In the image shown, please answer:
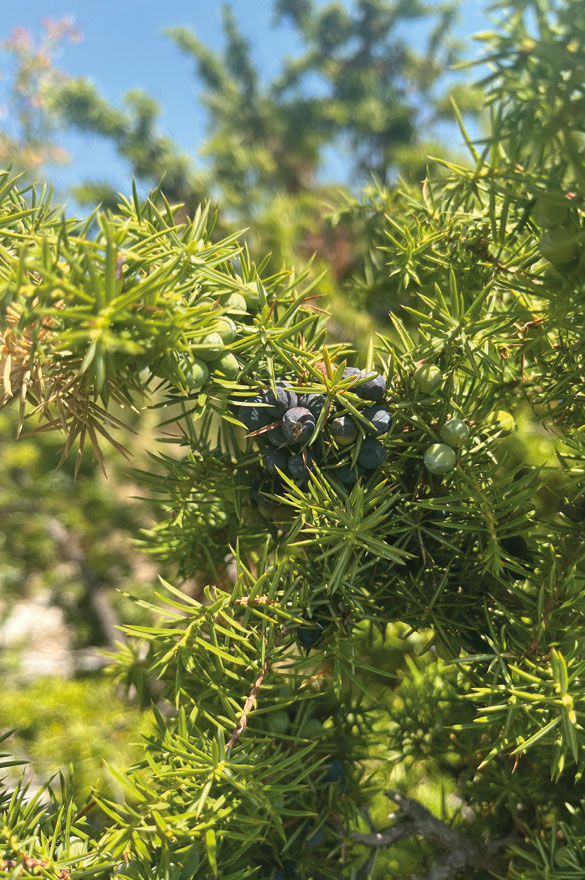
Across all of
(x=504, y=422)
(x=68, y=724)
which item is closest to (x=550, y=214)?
(x=504, y=422)

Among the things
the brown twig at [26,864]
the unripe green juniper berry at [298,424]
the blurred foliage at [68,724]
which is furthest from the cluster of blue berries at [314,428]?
the blurred foliage at [68,724]

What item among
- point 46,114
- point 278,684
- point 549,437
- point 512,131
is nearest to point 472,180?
point 512,131

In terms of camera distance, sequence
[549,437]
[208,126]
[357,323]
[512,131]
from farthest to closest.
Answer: [208,126]
[357,323]
[549,437]
[512,131]

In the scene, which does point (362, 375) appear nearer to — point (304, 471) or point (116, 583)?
point (304, 471)

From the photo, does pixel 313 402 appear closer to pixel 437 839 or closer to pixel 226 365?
pixel 226 365

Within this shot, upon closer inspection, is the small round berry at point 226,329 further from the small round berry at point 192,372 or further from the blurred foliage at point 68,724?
the blurred foliage at point 68,724

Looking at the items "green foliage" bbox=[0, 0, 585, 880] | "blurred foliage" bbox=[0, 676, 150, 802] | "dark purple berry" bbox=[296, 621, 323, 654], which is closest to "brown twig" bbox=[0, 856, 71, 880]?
"green foliage" bbox=[0, 0, 585, 880]

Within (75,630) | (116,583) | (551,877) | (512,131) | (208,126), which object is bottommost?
(75,630)
